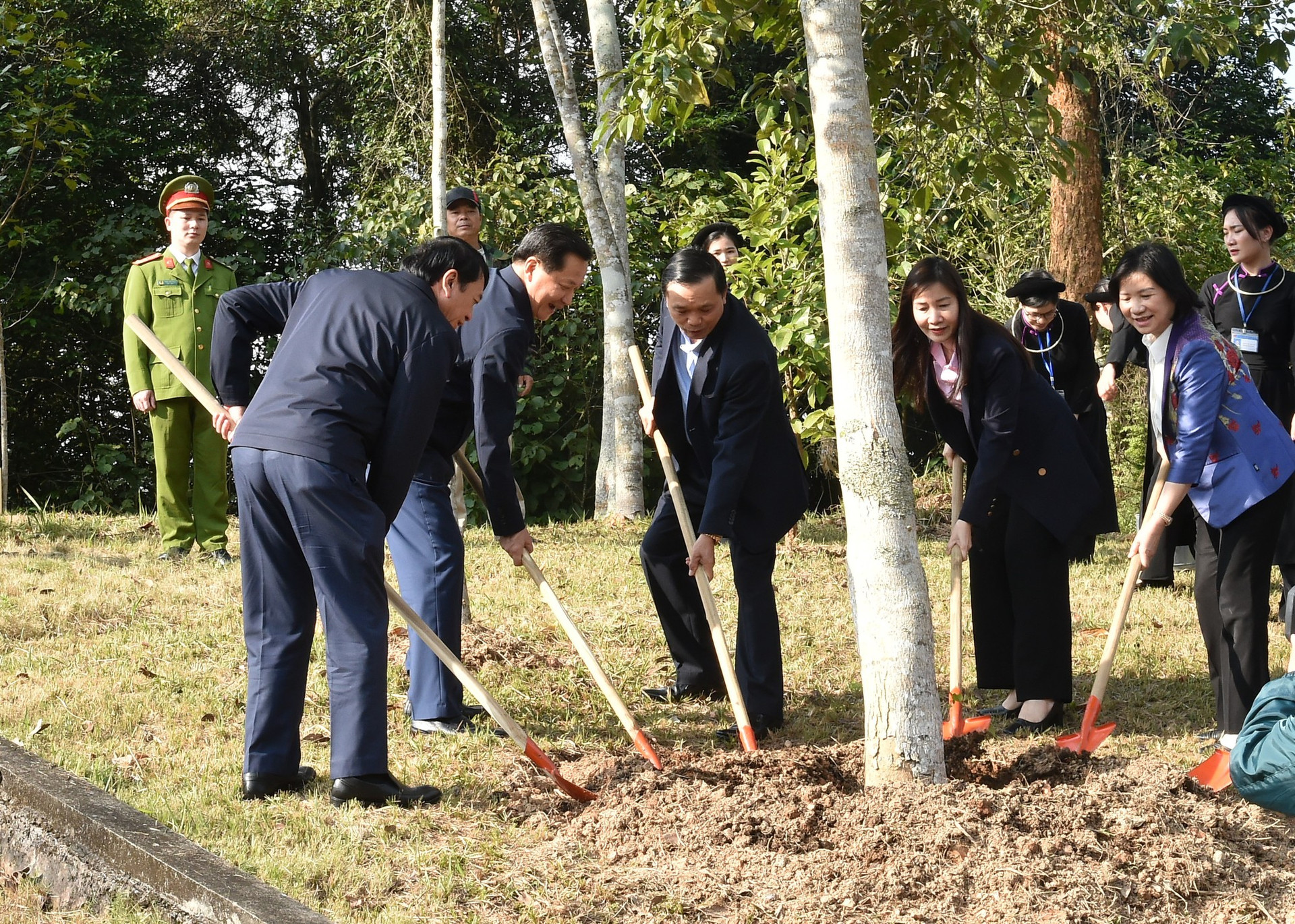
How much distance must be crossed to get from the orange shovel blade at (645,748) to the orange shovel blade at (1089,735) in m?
1.38

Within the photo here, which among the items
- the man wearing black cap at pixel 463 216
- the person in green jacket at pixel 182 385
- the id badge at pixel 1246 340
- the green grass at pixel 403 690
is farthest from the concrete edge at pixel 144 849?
the id badge at pixel 1246 340

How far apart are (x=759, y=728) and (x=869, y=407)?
66.9 inches

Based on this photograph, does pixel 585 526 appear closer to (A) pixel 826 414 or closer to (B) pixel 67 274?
(A) pixel 826 414

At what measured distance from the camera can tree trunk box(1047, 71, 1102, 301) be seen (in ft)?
34.5

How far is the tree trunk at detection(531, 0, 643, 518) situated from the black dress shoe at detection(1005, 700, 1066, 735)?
15.7ft

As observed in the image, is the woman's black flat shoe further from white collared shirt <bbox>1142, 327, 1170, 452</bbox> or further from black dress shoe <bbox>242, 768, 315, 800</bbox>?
black dress shoe <bbox>242, 768, 315, 800</bbox>

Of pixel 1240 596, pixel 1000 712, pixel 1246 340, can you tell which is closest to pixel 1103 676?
pixel 1240 596

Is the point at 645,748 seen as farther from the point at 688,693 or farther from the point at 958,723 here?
the point at 958,723

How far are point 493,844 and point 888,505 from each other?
150 centimetres

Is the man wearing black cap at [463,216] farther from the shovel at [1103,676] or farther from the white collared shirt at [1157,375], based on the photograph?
the shovel at [1103,676]

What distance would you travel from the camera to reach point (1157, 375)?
439 cm

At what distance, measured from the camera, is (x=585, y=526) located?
9469 mm

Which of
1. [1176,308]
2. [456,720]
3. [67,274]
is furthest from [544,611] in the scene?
[67,274]

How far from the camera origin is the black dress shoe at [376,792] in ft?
12.4
